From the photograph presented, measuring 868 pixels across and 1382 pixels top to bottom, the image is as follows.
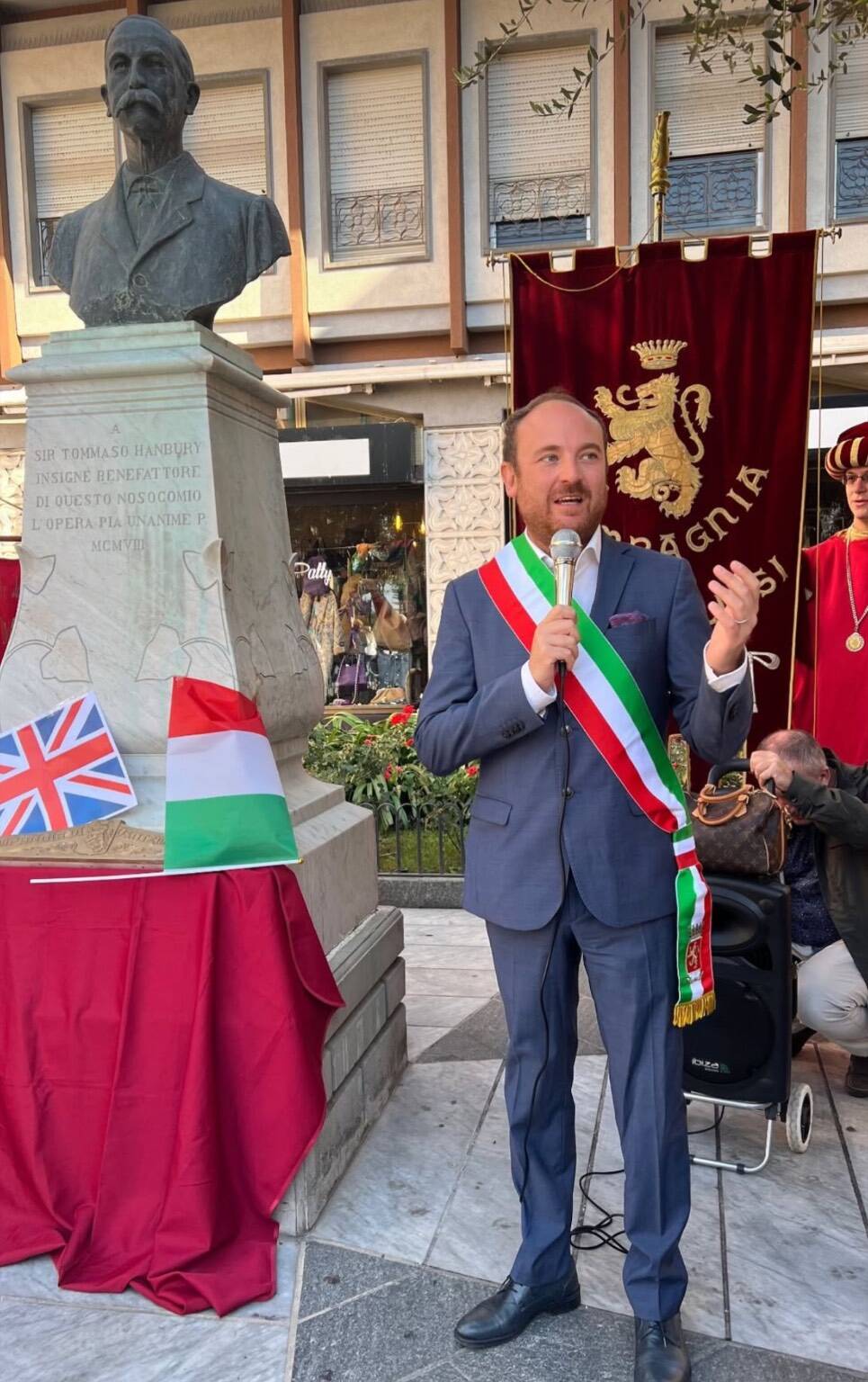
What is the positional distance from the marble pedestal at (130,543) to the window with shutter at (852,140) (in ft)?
29.6

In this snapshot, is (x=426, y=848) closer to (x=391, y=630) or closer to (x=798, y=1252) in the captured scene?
(x=798, y=1252)

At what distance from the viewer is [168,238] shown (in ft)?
10.1

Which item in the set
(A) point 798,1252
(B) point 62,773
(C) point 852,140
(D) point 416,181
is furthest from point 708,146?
(A) point 798,1252

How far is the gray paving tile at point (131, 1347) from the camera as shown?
7.29 ft

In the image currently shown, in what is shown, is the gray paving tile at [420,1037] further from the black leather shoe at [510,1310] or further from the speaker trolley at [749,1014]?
the black leather shoe at [510,1310]

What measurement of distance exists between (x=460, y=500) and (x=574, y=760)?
920 centimetres

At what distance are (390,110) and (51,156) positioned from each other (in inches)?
150

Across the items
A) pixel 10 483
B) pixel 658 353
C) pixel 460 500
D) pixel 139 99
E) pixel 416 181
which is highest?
pixel 416 181

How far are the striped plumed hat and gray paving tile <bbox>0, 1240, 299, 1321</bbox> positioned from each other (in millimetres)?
3695

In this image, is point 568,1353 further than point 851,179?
No

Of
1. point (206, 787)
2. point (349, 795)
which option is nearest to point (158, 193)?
point (206, 787)

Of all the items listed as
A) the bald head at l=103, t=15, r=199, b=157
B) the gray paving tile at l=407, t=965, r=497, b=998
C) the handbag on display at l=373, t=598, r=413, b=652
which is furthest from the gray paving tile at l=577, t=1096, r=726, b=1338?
the handbag on display at l=373, t=598, r=413, b=652

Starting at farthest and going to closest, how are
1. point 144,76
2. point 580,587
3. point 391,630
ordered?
1. point 391,630
2. point 144,76
3. point 580,587

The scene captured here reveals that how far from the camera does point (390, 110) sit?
1062 centimetres
